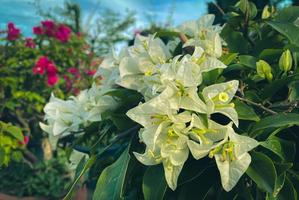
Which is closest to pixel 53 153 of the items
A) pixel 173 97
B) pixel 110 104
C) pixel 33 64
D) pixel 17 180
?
pixel 17 180

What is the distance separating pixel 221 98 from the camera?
76 centimetres

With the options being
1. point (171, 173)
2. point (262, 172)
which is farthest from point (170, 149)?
point (262, 172)

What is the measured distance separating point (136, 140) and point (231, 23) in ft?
1.14

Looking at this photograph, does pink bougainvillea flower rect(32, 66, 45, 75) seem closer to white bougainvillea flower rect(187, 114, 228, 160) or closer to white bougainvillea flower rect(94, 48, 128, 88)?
white bougainvillea flower rect(94, 48, 128, 88)

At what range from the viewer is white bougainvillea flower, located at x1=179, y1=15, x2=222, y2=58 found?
0.92 meters

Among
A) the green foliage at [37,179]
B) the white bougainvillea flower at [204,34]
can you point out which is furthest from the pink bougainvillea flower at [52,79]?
the white bougainvillea flower at [204,34]

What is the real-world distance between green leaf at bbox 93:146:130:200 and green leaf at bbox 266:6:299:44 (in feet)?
1.21

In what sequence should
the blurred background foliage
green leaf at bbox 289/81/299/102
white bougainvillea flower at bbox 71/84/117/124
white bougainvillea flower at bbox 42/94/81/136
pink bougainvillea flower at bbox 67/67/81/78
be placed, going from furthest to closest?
pink bougainvillea flower at bbox 67/67/81/78
the blurred background foliage
white bougainvillea flower at bbox 42/94/81/136
white bougainvillea flower at bbox 71/84/117/124
green leaf at bbox 289/81/299/102

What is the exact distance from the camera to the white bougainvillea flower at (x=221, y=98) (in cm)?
76

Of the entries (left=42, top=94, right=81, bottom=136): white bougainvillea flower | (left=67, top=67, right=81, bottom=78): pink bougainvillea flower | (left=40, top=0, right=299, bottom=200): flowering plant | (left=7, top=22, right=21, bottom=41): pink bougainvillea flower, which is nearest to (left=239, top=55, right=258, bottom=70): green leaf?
(left=40, top=0, right=299, bottom=200): flowering plant

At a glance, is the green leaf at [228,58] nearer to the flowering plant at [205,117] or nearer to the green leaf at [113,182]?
the flowering plant at [205,117]

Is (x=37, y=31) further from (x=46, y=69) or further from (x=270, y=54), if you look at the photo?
(x=270, y=54)

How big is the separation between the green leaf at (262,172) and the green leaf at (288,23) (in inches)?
10.9

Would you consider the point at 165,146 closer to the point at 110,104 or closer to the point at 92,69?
the point at 110,104
